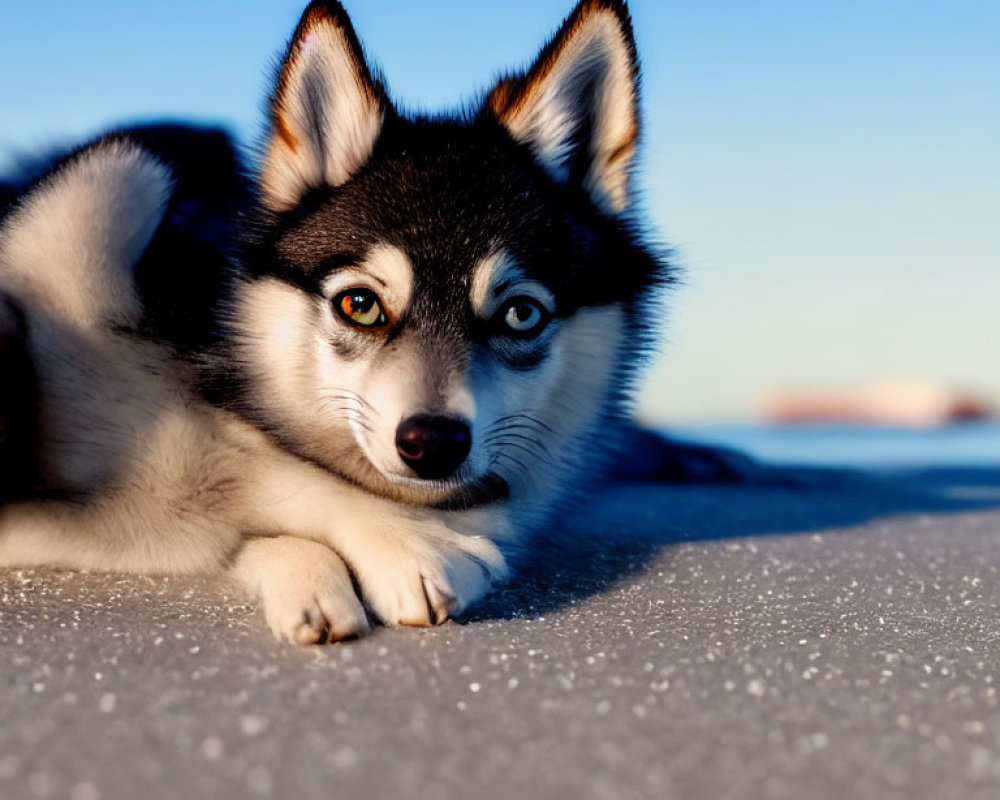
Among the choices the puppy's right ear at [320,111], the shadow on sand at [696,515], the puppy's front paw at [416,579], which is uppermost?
the puppy's right ear at [320,111]

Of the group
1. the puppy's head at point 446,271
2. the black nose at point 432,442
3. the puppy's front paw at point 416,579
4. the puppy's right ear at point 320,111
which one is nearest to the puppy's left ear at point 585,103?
the puppy's head at point 446,271

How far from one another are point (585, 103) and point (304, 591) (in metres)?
0.93

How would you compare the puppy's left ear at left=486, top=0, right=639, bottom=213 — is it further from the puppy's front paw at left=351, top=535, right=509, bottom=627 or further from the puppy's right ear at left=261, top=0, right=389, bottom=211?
the puppy's front paw at left=351, top=535, right=509, bottom=627

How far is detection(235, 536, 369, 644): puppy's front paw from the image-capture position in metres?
1.04

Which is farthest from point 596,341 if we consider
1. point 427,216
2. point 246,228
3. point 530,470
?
point 246,228

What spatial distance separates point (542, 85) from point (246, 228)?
0.50 meters

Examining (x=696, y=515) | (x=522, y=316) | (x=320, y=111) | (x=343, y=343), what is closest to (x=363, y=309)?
(x=343, y=343)

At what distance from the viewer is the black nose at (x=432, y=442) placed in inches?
45.0

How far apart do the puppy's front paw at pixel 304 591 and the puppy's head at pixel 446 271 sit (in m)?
0.15

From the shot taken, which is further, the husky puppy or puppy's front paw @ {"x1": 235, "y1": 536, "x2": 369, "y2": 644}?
the husky puppy

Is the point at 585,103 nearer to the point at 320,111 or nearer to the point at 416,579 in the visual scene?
the point at 320,111

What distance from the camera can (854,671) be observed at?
985 mm

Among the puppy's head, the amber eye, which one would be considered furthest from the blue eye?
the amber eye

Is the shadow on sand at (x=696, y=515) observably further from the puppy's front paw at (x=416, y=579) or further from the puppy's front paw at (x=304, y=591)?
the puppy's front paw at (x=304, y=591)
